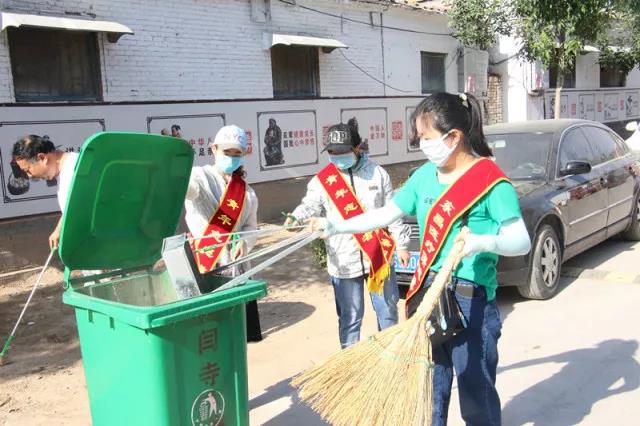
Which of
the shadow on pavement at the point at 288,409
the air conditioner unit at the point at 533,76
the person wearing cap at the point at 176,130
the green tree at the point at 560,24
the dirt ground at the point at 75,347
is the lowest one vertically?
the shadow on pavement at the point at 288,409

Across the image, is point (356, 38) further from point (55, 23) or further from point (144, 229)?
point (144, 229)

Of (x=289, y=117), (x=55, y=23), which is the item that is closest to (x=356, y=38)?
(x=289, y=117)

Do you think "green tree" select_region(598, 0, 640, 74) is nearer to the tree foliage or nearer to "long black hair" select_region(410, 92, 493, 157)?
the tree foliage

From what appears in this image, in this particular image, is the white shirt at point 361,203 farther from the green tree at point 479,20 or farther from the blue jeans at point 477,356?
the green tree at point 479,20

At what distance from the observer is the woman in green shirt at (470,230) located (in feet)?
7.82

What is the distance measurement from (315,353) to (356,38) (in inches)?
302

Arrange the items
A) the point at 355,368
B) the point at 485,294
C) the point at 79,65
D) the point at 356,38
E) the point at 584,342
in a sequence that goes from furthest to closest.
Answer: the point at 356,38 → the point at 79,65 → the point at 584,342 → the point at 485,294 → the point at 355,368

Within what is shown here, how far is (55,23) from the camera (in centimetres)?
670

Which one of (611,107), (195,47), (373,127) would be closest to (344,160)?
(195,47)

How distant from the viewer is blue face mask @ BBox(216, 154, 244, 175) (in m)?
3.71

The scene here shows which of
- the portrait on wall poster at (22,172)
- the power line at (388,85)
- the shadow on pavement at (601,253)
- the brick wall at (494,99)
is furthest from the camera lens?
the brick wall at (494,99)

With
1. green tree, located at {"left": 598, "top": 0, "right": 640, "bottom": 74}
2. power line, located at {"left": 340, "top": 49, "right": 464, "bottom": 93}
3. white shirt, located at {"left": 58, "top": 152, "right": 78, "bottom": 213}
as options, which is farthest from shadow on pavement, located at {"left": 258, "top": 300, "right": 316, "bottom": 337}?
green tree, located at {"left": 598, "top": 0, "right": 640, "bottom": 74}

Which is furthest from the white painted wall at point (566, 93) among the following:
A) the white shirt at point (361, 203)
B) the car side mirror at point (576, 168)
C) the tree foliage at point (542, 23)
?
the white shirt at point (361, 203)

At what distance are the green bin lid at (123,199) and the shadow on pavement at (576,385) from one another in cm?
221
